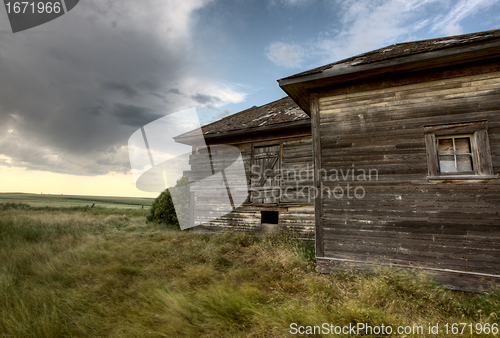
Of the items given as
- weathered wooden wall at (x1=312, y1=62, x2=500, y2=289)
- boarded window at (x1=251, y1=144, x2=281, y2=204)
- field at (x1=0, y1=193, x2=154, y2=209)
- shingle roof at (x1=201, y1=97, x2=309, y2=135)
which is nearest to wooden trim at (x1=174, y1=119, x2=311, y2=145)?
shingle roof at (x1=201, y1=97, x2=309, y2=135)

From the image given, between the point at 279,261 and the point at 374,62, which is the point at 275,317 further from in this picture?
the point at 374,62

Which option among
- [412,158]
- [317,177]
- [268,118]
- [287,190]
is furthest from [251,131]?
[412,158]

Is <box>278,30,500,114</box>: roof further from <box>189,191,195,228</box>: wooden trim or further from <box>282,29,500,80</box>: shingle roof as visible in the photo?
<box>189,191,195,228</box>: wooden trim

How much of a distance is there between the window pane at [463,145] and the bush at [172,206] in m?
10.3

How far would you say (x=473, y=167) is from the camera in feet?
15.8

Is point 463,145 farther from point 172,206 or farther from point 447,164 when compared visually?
point 172,206

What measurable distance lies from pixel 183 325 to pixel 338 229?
383 centimetres

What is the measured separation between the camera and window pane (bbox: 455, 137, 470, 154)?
4.92 meters

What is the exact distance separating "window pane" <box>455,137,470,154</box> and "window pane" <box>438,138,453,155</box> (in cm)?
10

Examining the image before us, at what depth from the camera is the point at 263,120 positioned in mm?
10109

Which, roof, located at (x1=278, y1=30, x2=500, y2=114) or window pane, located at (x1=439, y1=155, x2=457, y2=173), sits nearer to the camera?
roof, located at (x1=278, y1=30, x2=500, y2=114)

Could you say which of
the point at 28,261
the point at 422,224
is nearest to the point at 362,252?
the point at 422,224

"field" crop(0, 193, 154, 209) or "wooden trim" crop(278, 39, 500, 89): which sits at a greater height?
"wooden trim" crop(278, 39, 500, 89)

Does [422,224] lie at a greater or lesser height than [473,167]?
lesser
